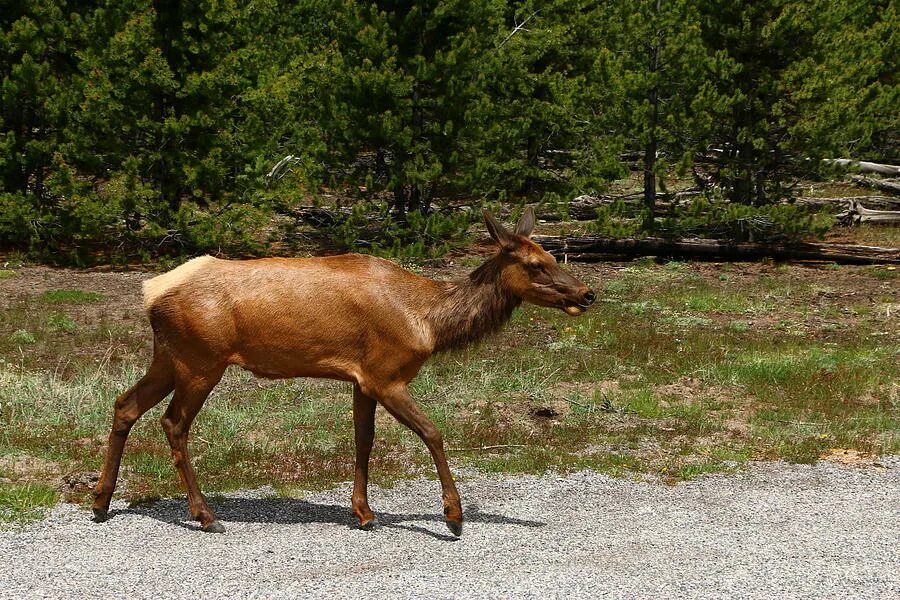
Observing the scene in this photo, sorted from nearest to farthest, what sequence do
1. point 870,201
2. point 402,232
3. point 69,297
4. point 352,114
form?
1. point 69,297
2. point 352,114
3. point 402,232
4. point 870,201

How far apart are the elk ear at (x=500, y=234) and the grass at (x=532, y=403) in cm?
110

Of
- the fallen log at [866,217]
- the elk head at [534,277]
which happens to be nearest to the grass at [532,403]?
the elk head at [534,277]

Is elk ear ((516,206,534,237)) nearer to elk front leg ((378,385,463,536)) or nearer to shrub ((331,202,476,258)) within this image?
elk front leg ((378,385,463,536))

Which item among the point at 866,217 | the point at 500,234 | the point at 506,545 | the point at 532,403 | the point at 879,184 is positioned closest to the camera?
the point at 506,545

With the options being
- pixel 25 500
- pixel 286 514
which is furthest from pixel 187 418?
pixel 25 500

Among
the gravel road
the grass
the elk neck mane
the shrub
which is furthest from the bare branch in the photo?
the gravel road

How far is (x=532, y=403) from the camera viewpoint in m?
11.5

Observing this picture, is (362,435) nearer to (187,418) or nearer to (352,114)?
(187,418)

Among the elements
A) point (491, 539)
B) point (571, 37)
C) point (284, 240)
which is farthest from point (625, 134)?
point (491, 539)

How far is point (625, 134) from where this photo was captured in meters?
25.5

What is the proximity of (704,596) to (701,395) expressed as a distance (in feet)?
19.5

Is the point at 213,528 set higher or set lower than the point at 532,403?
higher

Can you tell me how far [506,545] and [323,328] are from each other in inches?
79.7

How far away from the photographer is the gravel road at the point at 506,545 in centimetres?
639
